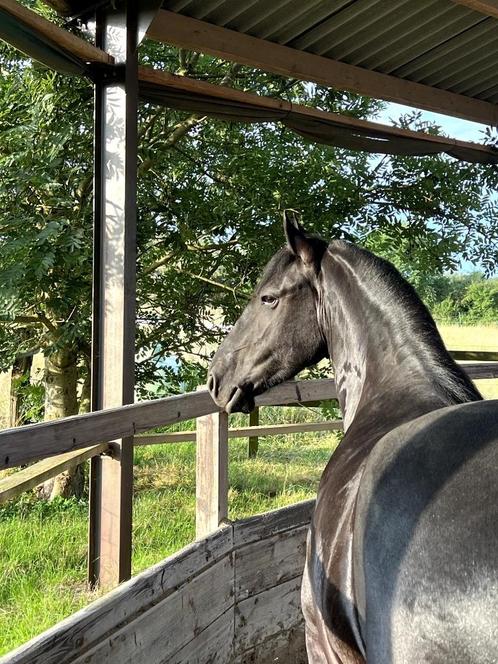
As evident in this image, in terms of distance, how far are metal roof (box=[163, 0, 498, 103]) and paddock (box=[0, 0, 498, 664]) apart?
1 cm

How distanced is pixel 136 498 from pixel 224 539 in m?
2.58

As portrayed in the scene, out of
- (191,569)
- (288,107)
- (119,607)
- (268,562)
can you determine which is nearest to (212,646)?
(191,569)

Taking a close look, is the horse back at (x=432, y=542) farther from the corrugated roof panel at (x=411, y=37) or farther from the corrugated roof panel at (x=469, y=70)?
the corrugated roof panel at (x=469, y=70)

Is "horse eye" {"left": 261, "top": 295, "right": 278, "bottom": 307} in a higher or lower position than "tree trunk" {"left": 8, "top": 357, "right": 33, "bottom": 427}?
higher

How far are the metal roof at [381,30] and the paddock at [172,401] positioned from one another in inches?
0.5

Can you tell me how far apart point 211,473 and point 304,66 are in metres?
2.62

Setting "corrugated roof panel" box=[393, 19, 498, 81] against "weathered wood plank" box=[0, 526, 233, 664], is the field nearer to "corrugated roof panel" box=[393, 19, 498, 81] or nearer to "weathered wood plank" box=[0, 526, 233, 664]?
"weathered wood plank" box=[0, 526, 233, 664]

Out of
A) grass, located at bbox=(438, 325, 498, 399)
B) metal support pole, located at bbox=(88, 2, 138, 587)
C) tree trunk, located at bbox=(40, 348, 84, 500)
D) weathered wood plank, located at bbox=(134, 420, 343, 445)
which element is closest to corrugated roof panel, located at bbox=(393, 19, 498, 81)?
metal support pole, located at bbox=(88, 2, 138, 587)

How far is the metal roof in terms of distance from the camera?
12.1ft

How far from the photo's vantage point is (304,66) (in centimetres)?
415

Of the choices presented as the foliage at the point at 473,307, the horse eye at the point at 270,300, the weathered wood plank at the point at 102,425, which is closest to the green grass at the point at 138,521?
the weathered wood plank at the point at 102,425

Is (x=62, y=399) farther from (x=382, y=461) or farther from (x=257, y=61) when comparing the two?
(x=382, y=461)

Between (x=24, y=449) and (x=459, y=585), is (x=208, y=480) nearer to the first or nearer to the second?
(x=24, y=449)

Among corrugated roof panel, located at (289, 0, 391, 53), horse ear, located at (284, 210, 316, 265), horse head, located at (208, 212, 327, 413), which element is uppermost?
corrugated roof panel, located at (289, 0, 391, 53)
